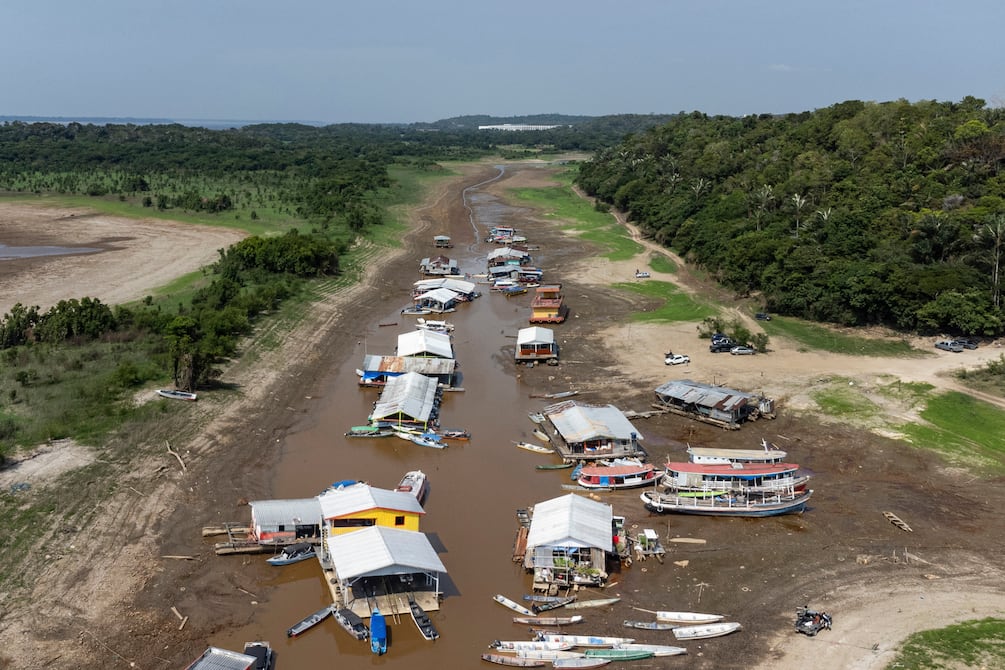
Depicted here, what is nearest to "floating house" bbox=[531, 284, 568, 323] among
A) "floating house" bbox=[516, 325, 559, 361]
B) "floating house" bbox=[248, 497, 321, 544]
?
"floating house" bbox=[516, 325, 559, 361]

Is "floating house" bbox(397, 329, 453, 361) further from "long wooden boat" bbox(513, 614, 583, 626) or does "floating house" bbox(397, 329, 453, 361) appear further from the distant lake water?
the distant lake water

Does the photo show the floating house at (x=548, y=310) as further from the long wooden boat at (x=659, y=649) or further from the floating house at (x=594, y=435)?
the long wooden boat at (x=659, y=649)

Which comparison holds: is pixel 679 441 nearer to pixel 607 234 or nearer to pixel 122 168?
pixel 607 234

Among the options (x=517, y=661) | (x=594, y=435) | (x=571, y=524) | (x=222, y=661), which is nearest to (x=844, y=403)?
(x=594, y=435)

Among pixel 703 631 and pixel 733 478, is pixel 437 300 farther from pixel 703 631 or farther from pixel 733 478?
pixel 703 631

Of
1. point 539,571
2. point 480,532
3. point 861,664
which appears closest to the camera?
point 861,664

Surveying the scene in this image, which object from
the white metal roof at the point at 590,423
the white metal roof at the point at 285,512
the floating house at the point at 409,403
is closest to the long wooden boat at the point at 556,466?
the white metal roof at the point at 590,423

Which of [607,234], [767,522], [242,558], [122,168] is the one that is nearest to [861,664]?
[767,522]
